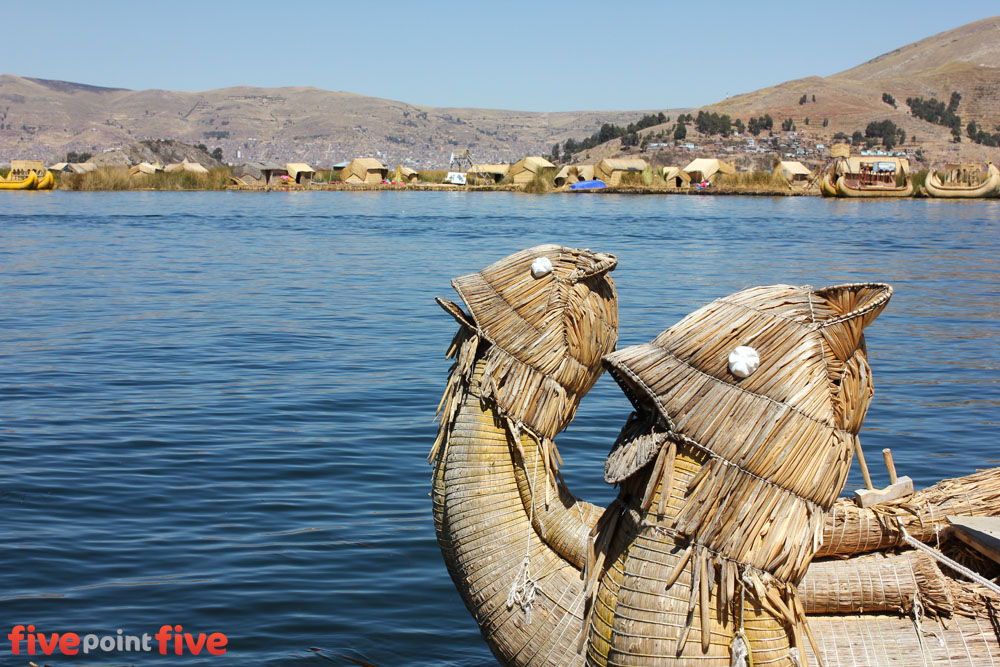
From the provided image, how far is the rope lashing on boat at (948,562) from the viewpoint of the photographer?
303cm

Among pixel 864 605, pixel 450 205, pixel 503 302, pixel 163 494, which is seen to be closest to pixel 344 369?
pixel 163 494

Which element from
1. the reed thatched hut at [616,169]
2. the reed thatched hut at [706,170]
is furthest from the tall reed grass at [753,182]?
the reed thatched hut at [616,169]

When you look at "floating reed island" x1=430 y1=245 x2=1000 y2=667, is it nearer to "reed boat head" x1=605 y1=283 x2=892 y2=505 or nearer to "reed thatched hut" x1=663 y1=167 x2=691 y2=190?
"reed boat head" x1=605 y1=283 x2=892 y2=505

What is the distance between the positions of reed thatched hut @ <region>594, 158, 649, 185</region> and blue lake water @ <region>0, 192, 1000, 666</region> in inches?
1945

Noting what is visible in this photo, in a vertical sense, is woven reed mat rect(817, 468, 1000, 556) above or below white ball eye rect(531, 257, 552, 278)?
below

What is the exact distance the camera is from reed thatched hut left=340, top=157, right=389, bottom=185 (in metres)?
79.1

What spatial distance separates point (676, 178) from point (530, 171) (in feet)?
35.7

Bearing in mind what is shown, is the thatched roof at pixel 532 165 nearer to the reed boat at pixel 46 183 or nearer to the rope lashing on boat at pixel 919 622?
the reed boat at pixel 46 183

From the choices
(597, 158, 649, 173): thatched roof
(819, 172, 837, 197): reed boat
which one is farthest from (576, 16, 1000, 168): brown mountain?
(819, 172, 837, 197): reed boat

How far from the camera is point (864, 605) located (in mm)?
3119

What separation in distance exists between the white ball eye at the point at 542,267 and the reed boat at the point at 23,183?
217 feet

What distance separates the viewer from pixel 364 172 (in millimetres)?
79375

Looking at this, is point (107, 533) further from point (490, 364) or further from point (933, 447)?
point (933, 447)

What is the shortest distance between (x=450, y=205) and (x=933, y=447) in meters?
45.5
